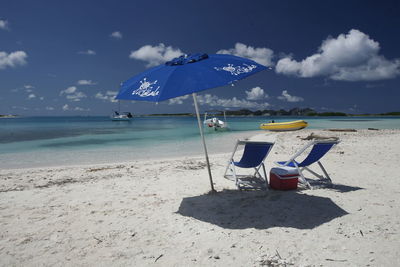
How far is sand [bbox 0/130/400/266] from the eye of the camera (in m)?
2.50

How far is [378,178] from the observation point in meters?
5.26

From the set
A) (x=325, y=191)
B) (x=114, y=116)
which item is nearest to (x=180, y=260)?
(x=325, y=191)

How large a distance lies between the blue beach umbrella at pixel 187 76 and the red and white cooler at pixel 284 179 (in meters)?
2.04

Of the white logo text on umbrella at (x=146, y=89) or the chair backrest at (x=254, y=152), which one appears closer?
the white logo text on umbrella at (x=146, y=89)

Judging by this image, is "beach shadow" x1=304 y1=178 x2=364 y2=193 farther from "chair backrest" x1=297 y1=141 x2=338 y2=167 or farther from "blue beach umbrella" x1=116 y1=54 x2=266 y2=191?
"blue beach umbrella" x1=116 y1=54 x2=266 y2=191

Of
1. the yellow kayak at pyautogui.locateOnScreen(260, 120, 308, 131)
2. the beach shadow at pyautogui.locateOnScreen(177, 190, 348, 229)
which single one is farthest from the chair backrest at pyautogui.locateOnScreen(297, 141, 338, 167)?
the yellow kayak at pyautogui.locateOnScreen(260, 120, 308, 131)

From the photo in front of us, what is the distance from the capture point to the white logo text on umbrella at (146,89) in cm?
322

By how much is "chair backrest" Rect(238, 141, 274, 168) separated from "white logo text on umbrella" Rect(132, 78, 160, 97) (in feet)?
6.49

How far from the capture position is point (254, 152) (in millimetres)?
4500

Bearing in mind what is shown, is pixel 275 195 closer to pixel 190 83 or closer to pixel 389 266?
pixel 389 266

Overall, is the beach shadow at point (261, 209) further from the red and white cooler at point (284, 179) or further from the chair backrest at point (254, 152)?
the chair backrest at point (254, 152)

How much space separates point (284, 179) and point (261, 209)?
1106 mm

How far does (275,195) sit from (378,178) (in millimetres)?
2738

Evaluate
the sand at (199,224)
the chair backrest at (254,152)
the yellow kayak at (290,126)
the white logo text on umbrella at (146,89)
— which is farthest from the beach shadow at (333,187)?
the yellow kayak at (290,126)
